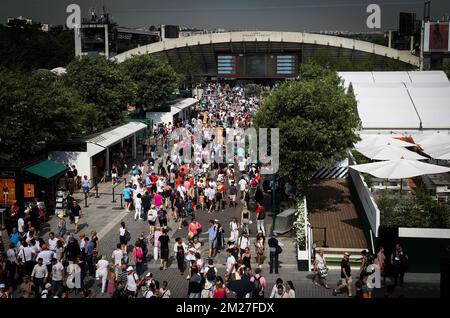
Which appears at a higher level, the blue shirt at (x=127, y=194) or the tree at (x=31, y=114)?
the tree at (x=31, y=114)

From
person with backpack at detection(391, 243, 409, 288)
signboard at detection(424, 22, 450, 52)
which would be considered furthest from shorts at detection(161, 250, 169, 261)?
signboard at detection(424, 22, 450, 52)

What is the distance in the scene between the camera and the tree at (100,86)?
3341 cm

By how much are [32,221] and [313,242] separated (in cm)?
888

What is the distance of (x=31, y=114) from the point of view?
23.5m

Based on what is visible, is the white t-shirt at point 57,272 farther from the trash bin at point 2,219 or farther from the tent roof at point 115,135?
the tent roof at point 115,135

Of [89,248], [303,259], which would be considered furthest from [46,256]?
[303,259]

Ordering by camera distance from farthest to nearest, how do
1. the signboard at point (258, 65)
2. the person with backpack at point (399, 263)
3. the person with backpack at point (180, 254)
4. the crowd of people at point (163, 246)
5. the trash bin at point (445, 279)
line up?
the signboard at point (258, 65), the person with backpack at point (180, 254), the person with backpack at point (399, 263), the crowd of people at point (163, 246), the trash bin at point (445, 279)

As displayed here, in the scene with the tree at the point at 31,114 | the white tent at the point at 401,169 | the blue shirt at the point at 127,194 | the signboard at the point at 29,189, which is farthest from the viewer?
the tree at the point at 31,114

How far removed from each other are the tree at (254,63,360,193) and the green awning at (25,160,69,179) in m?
7.77

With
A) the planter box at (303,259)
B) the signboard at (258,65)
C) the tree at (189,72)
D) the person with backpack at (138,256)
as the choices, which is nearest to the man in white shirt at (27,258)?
the person with backpack at (138,256)

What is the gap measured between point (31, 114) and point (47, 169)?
8.13 feet

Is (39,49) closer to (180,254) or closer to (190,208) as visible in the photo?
(190,208)

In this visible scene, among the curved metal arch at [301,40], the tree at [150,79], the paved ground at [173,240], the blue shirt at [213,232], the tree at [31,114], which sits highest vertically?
the curved metal arch at [301,40]

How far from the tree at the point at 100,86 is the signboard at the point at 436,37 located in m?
43.9
